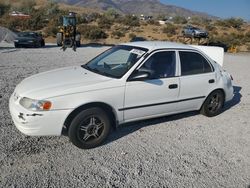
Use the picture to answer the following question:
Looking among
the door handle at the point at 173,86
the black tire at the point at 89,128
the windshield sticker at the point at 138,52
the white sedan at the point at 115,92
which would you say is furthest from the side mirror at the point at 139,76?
the black tire at the point at 89,128

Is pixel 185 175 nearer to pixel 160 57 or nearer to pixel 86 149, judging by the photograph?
pixel 86 149

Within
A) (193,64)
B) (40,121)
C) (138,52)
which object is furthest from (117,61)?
(40,121)

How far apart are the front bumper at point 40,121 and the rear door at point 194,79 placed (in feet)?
7.94

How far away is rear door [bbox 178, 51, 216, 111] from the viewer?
207 inches

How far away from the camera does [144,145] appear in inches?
181

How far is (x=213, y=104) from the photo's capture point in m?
6.07

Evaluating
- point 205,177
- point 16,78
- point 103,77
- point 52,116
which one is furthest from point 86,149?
point 16,78

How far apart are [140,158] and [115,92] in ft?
3.70

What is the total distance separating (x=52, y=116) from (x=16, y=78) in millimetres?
5454

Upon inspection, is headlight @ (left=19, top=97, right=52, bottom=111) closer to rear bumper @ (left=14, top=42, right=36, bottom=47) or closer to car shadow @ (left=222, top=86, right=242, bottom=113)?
car shadow @ (left=222, top=86, right=242, bottom=113)

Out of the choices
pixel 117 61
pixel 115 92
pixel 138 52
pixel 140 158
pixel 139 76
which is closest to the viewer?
pixel 140 158

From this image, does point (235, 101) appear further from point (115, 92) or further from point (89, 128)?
point (89, 128)

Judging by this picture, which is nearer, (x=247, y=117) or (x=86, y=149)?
(x=86, y=149)

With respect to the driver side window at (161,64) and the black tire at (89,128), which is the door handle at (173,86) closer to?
the driver side window at (161,64)
